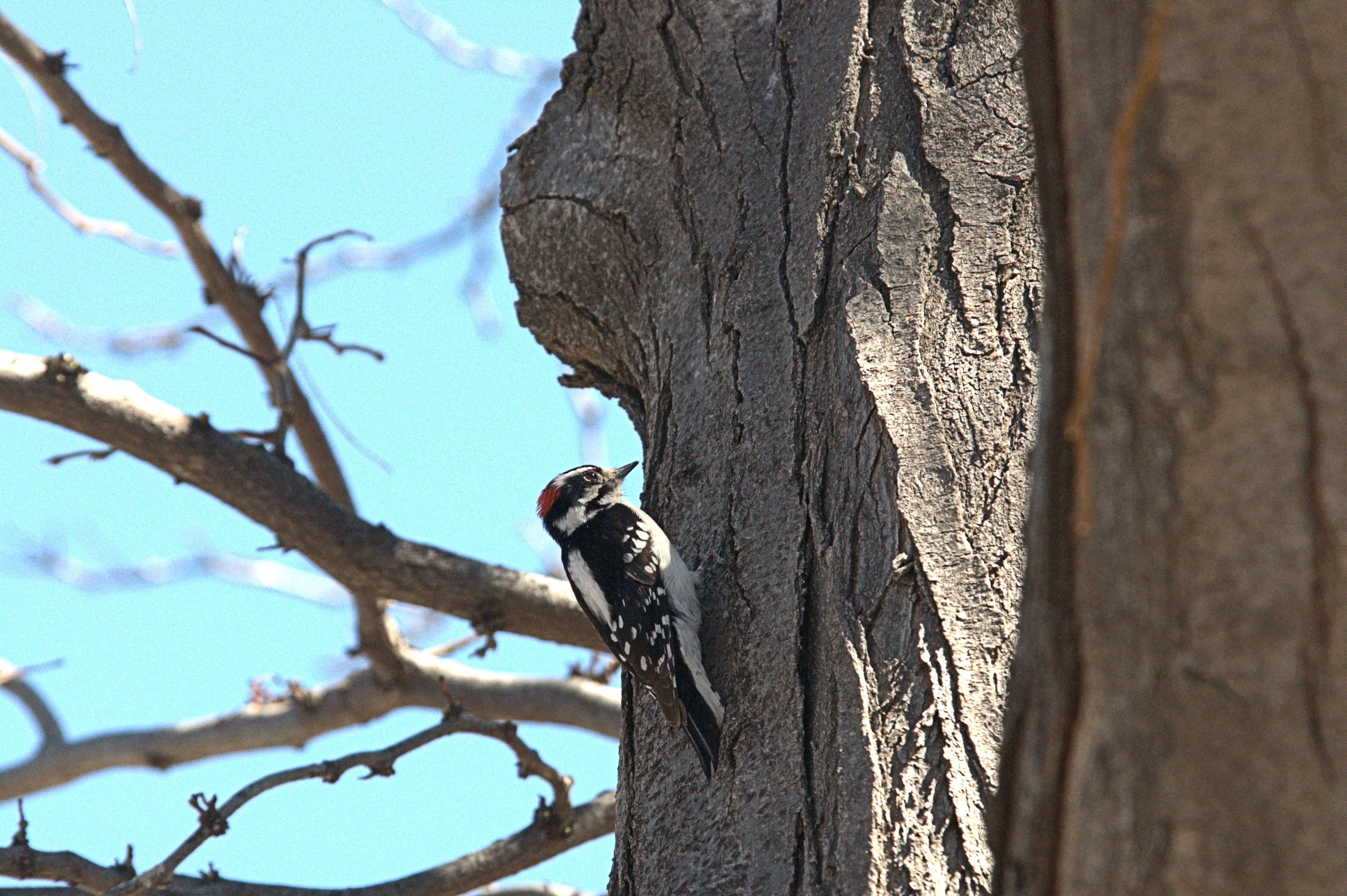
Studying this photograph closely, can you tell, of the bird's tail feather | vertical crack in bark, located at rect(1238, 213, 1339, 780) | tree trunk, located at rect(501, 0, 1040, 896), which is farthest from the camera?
the bird's tail feather

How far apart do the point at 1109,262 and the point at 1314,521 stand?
26 centimetres

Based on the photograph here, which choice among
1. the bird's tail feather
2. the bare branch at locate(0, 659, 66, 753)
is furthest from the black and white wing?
the bare branch at locate(0, 659, 66, 753)

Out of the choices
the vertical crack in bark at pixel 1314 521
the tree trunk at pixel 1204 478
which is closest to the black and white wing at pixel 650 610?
the tree trunk at pixel 1204 478

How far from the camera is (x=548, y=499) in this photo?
15.9 ft

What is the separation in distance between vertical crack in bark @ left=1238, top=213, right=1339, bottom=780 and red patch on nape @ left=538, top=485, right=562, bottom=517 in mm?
3950

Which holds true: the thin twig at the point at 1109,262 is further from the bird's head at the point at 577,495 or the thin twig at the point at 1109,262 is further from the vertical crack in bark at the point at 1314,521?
the bird's head at the point at 577,495

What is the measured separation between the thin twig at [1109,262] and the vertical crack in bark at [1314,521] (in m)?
0.10

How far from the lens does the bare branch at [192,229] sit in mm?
4617

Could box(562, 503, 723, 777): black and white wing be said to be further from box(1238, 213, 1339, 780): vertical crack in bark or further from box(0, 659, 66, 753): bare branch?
box(0, 659, 66, 753): bare branch

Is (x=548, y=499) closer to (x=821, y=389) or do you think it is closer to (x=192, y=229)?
(x=192, y=229)

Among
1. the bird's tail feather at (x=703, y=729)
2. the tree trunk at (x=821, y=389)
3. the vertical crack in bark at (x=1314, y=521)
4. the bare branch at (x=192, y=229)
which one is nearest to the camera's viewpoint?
the vertical crack in bark at (x=1314, y=521)

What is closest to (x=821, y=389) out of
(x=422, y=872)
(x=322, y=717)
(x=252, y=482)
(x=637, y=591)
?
(x=637, y=591)

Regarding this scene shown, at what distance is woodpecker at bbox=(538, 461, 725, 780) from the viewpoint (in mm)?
2564

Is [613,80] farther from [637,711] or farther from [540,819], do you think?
[540,819]
